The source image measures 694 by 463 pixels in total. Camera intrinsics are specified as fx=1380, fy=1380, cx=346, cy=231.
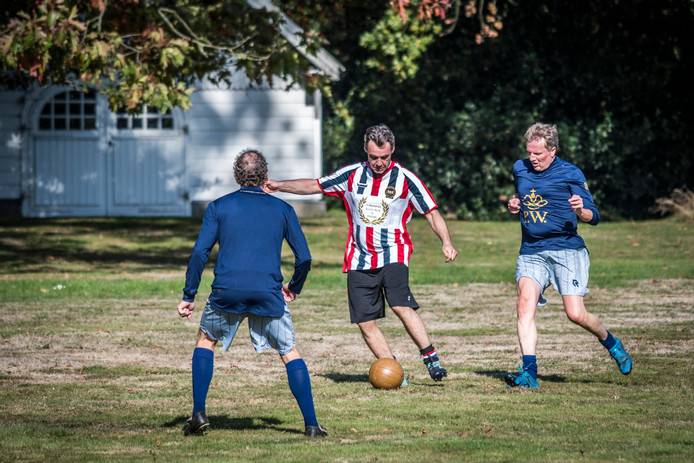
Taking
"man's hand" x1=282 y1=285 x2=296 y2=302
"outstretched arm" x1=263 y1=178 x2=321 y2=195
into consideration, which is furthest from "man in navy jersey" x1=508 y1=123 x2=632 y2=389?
"man's hand" x1=282 y1=285 x2=296 y2=302

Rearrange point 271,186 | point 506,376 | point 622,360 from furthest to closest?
point 622,360
point 506,376
point 271,186

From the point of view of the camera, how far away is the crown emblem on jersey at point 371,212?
10.3 metres

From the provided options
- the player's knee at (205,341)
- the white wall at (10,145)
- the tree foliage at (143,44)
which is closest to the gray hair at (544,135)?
the player's knee at (205,341)

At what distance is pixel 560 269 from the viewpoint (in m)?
10.3

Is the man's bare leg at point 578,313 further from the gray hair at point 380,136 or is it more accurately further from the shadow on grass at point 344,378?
the gray hair at point 380,136

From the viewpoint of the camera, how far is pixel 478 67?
32156 mm

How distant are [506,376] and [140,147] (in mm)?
20892

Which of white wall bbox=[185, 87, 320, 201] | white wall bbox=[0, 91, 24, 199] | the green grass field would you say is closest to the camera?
the green grass field

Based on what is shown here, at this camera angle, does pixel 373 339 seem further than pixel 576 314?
Yes

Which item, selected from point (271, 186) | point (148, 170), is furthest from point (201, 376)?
point (148, 170)

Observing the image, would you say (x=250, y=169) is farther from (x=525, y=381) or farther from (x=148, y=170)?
(x=148, y=170)

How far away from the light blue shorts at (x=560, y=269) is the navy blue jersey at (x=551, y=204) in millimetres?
53

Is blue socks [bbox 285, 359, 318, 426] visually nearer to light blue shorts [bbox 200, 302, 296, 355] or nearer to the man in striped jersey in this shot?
light blue shorts [bbox 200, 302, 296, 355]

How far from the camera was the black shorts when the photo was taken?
10438 millimetres
